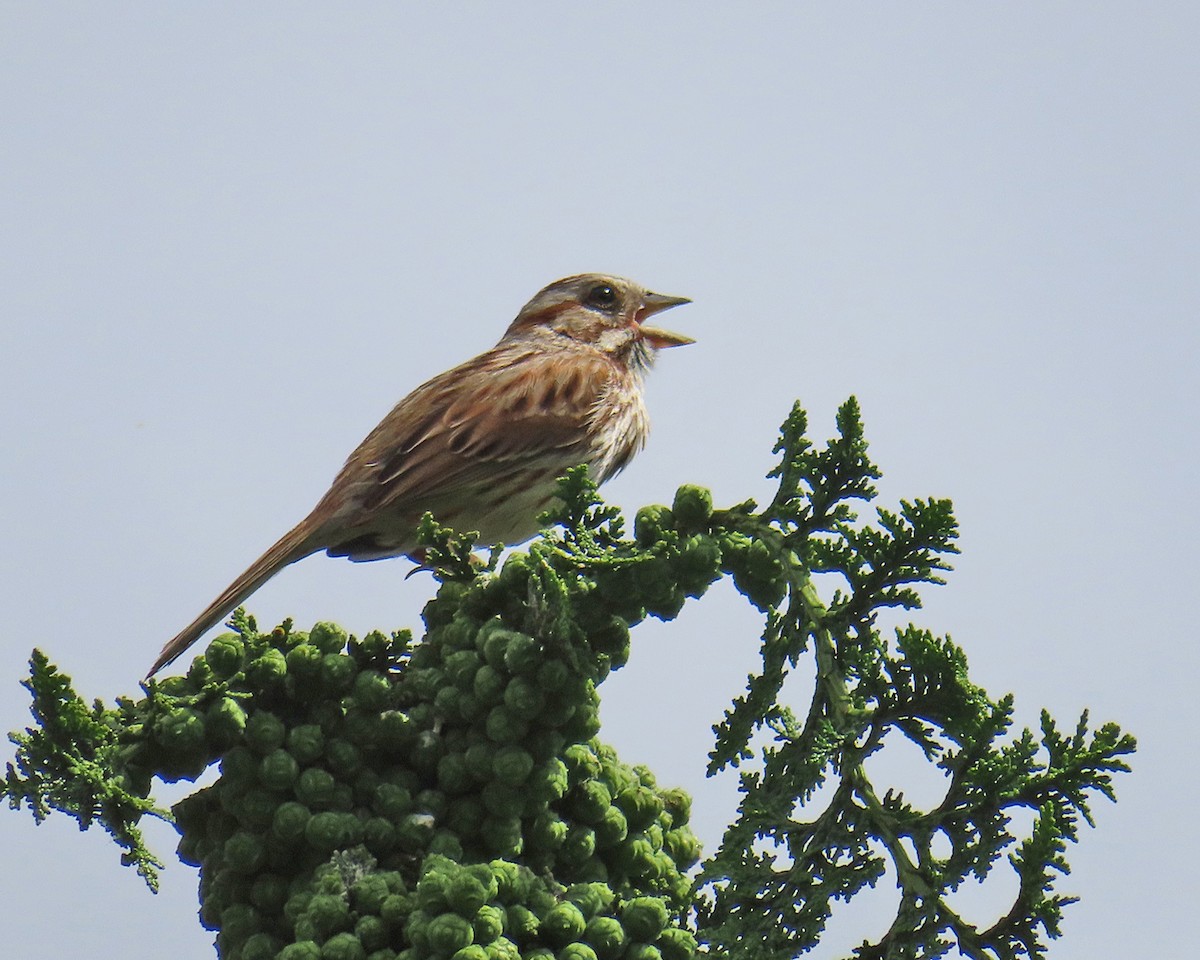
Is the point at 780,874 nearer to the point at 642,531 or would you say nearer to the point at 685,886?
the point at 685,886

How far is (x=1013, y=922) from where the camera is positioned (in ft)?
8.84

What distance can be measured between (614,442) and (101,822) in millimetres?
3620

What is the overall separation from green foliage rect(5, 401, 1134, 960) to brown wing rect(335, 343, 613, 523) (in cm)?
274

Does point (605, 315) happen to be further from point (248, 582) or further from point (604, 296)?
point (248, 582)

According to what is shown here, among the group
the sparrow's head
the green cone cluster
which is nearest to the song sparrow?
the sparrow's head

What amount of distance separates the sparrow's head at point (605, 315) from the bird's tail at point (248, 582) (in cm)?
189

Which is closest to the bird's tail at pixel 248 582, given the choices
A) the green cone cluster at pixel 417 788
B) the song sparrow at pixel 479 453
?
the song sparrow at pixel 479 453

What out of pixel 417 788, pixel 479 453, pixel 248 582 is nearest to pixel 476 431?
pixel 479 453

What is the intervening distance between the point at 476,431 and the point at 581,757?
3.16 m

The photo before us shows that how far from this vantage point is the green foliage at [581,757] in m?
2.70

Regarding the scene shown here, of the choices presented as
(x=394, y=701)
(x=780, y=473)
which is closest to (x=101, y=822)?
(x=394, y=701)

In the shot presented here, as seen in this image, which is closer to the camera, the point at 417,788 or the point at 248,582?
the point at 417,788

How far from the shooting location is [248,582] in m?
5.23

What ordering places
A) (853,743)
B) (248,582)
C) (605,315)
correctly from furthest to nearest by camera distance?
(605,315)
(248,582)
(853,743)
